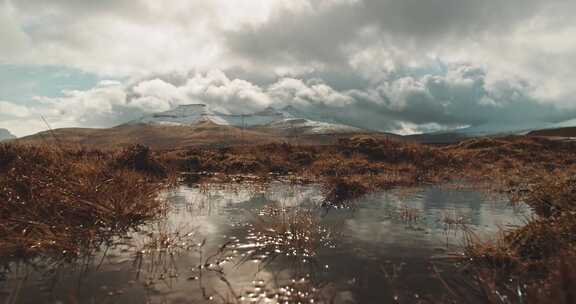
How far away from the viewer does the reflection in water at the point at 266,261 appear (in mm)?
7109

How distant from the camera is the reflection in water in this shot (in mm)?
7109

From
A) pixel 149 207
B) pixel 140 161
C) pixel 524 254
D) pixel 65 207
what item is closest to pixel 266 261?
pixel 149 207

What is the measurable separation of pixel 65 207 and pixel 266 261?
21.6ft

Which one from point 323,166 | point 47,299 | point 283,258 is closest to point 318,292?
point 283,258

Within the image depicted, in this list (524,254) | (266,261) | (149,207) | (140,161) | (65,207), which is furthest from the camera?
(140,161)

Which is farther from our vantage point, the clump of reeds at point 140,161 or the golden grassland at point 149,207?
the clump of reeds at point 140,161

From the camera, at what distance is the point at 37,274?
309 inches

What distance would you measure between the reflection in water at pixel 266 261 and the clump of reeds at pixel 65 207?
21.9 inches

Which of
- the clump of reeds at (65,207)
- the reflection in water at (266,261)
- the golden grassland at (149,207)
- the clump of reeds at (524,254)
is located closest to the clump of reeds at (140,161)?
the golden grassland at (149,207)

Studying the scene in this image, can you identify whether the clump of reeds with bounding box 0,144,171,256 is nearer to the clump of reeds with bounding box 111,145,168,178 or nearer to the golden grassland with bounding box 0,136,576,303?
the golden grassland with bounding box 0,136,576,303

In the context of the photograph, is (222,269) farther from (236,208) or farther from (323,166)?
(323,166)

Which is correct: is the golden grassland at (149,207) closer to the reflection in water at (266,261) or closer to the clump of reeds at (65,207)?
the clump of reeds at (65,207)

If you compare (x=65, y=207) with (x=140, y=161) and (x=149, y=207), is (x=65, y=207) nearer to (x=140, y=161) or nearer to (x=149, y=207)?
(x=149, y=207)

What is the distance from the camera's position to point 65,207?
36.0 ft
